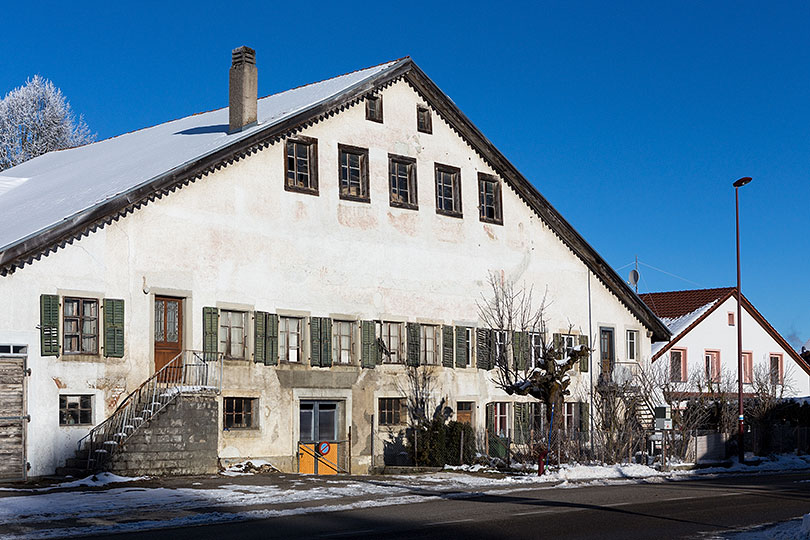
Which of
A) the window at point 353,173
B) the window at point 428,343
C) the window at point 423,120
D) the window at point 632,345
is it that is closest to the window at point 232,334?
the window at point 353,173

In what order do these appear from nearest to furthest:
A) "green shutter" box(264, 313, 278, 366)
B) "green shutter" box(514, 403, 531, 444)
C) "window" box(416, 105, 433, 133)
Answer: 1. "green shutter" box(264, 313, 278, 366)
2. "window" box(416, 105, 433, 133)
3. "green shutter" box(514, 403, 531, 444)

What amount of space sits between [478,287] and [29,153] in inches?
1206

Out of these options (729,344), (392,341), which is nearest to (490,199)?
(392,341)

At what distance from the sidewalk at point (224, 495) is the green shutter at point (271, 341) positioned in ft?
11.1

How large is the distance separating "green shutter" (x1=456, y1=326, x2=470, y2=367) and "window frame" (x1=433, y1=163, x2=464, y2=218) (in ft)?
11.8

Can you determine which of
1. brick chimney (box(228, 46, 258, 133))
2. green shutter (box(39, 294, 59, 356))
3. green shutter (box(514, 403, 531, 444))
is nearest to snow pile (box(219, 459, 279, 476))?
green shutter (box(39, 294, 59, 356))

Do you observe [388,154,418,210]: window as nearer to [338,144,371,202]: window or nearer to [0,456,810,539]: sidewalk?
[338,144,371,202]: window

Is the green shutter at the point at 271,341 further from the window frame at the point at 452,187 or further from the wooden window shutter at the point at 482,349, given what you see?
the wooden window shutter at the point at 482,349

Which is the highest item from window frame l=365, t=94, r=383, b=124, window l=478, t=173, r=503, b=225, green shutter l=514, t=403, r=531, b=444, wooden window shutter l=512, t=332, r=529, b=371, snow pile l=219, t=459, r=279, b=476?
window frame l=365, t=94, r=383, b=124

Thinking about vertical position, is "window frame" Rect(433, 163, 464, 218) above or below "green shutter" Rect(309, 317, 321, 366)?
above

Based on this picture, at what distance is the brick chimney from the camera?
3070cm

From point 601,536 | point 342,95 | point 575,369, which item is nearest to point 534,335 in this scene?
point 575,369

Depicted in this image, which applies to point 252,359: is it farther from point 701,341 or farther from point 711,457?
point 701,341

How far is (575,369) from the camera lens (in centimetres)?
3712
